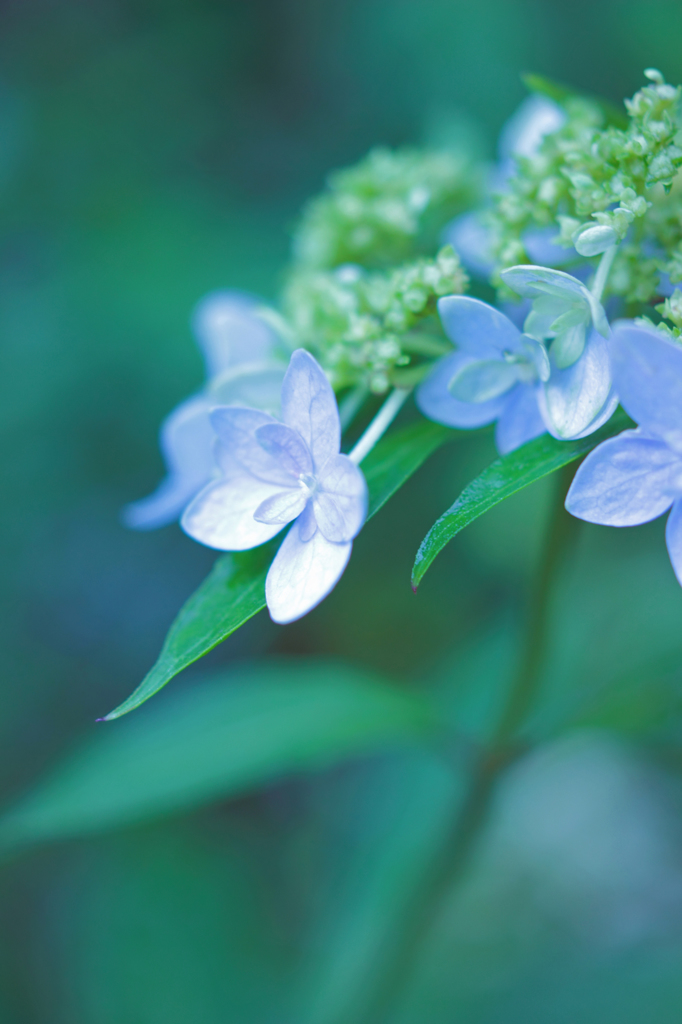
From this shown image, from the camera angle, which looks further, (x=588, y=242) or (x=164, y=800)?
(x=164, y=800)

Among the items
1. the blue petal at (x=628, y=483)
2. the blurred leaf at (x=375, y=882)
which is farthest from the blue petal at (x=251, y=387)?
the blurred leaf at (x=375, y=882)

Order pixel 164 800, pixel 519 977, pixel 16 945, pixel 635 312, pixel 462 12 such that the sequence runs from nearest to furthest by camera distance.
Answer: pixel 635 312 → pixel 164 800 → pixel 519 977 → pixel 16 945 → pixel 462 12

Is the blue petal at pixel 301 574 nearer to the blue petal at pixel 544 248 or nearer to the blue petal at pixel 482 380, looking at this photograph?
the blue petal at pixel 482 380

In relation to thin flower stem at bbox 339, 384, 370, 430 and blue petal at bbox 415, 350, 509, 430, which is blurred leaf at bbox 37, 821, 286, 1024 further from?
blue petal at bbox 415, 350, 509, 430

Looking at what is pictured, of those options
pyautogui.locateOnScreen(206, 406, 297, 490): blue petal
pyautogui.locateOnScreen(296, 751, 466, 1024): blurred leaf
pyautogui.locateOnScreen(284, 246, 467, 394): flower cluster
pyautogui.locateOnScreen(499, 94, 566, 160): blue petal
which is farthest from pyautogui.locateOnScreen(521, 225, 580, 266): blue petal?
pyautogui.locateOnScreen(296, 751, 466, 1024): blurred leaf

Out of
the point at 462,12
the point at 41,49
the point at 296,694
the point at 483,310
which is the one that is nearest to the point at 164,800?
the point at 296,694

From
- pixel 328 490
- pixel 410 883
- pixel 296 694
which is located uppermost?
pixel 328 490

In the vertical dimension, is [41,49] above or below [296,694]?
above

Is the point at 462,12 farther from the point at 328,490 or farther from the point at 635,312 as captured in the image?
the point at 328,490
